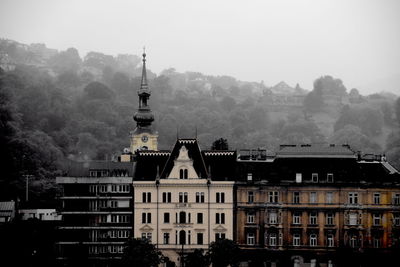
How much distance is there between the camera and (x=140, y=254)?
313 ft

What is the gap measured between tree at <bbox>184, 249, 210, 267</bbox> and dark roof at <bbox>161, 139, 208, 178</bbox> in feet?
30.2

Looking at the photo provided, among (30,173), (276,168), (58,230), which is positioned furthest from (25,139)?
(276,168)

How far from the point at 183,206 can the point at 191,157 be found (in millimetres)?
5221

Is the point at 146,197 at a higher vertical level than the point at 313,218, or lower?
higher

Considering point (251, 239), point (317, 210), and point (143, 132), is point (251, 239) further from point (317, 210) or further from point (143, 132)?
point (143, 132)

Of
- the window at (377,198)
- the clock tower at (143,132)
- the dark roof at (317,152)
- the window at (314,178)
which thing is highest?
the clock tower at (143,132)

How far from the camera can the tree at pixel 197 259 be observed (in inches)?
3826

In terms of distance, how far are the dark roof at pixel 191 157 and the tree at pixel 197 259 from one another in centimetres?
920

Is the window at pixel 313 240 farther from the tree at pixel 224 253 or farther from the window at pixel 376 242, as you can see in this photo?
the tree at pixel 224 253

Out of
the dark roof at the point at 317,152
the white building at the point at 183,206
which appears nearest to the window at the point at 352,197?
the dark roof at the point at 317,152

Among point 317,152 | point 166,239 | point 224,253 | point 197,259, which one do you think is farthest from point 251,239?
point 317,152

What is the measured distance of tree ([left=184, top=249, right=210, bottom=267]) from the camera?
97.2m

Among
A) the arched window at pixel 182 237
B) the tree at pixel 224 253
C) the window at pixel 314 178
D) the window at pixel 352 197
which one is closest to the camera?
the tree at pixel 224 253

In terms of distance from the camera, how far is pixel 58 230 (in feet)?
346
